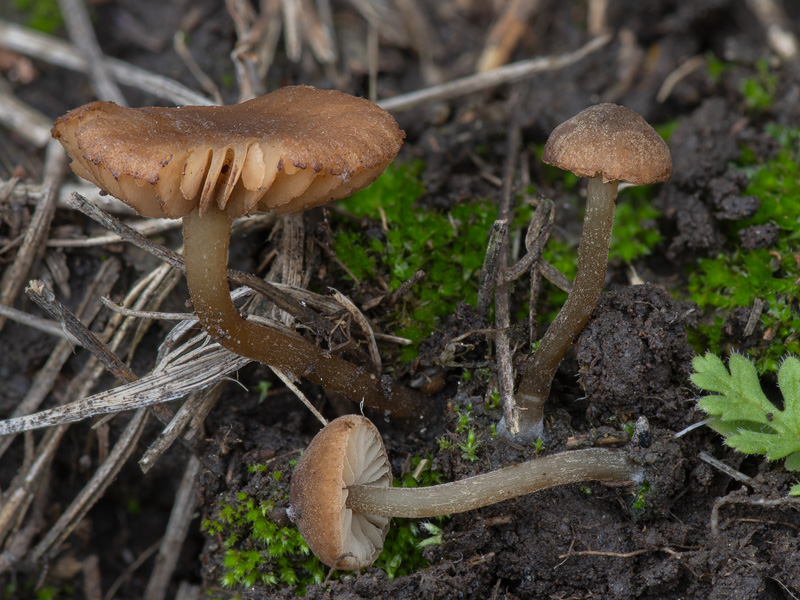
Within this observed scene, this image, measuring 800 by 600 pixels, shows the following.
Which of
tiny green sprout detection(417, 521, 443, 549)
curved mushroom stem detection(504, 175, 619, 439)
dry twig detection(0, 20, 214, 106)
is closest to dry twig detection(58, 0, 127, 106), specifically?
dry twig detection(0, 20, 214, 106)

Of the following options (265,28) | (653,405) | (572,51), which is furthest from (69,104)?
(653,405)

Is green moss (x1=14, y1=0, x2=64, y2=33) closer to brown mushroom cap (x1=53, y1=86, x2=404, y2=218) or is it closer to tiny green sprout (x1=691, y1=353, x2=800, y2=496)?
brown mushroom cap (x1=53, y1=86, x2=404, y2=218)

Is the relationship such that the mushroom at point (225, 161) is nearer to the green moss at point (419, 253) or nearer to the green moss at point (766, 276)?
the green moss at point (419, 253)

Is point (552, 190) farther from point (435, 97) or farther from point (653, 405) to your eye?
point (653, 405)

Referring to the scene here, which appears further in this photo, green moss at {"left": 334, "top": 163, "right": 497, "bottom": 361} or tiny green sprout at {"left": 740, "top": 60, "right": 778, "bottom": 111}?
tiny green sprout at {"left": 740, "top": 60, "right": 778, "bottom": 111}

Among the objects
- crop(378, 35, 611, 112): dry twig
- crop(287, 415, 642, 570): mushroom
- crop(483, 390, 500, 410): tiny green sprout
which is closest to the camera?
crop(287, 415, 642, 570): mushroom

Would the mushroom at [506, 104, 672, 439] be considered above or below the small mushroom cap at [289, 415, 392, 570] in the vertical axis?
above

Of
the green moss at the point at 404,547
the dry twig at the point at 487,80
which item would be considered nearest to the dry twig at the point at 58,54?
the dry twig at the point at 487,80
